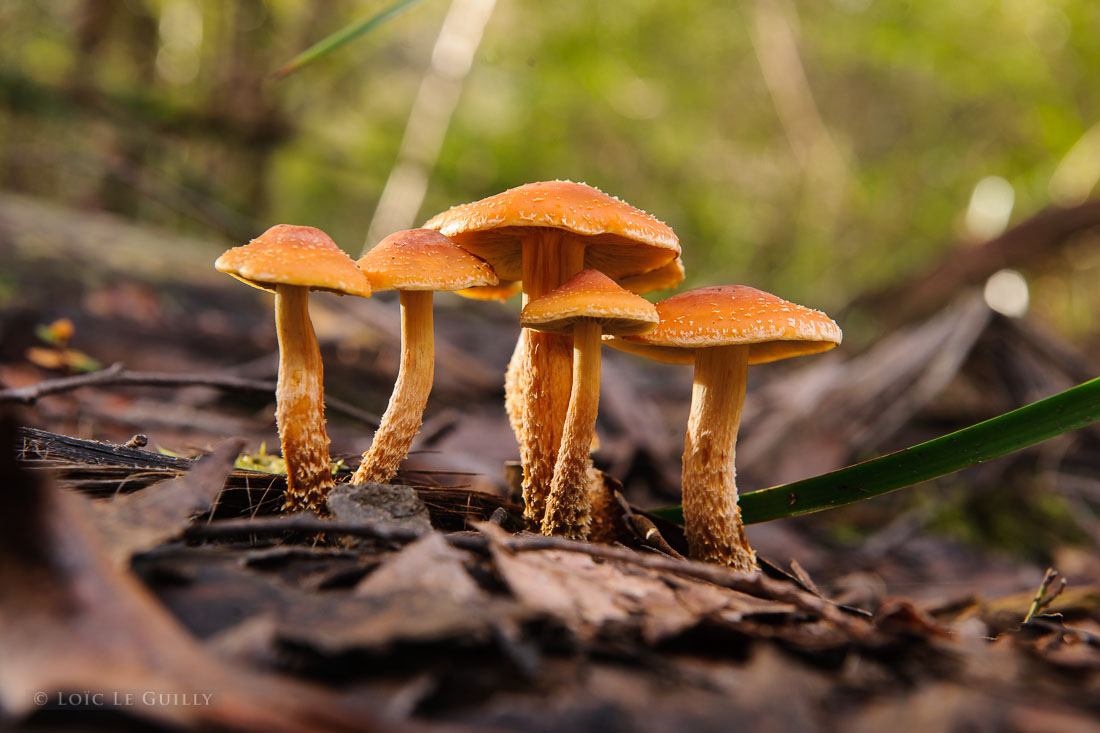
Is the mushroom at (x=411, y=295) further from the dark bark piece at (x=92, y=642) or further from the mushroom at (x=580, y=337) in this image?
the dark bark piece at (x=92, y=642)

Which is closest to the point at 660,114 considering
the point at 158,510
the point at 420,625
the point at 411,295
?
the point at 411,295

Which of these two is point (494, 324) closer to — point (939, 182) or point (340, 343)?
point (340, 343)

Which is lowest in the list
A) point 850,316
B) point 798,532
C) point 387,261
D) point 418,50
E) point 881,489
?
point 798,532

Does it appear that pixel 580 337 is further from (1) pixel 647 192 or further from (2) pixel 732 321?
(1) pixel 647 192

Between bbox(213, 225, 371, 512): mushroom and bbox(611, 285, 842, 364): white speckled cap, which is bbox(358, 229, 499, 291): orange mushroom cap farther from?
bbox(611, 285, 842, 364): white speckled cap

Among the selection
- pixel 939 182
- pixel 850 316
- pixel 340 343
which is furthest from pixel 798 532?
pixel 939 182

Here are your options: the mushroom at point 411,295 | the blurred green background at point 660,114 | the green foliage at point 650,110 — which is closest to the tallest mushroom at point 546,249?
the mushroom at point 411,295

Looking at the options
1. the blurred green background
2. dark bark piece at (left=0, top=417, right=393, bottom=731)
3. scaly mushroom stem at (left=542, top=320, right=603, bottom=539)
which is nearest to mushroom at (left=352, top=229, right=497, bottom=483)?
scaly mushroom stem at (left=542, top=320, right=603, bottom=539)

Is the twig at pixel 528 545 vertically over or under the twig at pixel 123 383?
under
